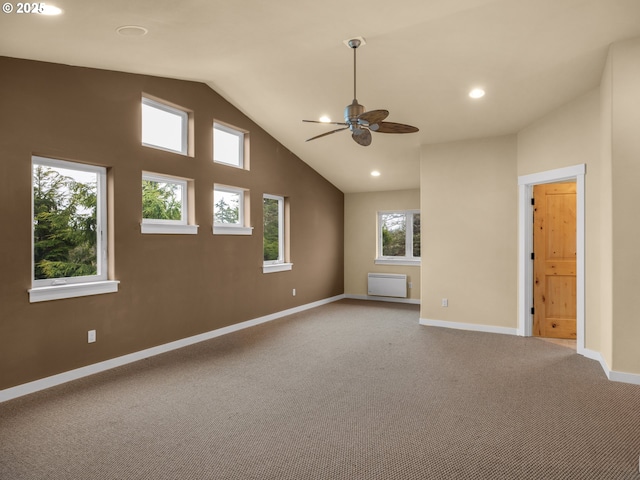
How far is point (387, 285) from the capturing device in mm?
8336

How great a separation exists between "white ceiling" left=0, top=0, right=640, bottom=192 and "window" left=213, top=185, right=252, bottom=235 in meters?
1.18

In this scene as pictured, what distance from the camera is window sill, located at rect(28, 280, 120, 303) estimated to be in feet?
11.7

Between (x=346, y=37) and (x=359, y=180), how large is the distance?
14.6 feet

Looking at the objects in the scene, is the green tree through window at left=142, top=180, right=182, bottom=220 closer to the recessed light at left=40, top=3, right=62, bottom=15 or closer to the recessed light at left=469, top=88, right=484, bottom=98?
the recessed light at left=40, top=3, right=62, bottom=15

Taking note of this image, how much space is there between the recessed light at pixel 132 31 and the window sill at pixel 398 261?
6210 millimetres

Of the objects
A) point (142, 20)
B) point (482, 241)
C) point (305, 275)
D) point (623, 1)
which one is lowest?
point (305, 275)

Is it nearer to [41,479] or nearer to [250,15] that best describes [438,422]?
[41,479]

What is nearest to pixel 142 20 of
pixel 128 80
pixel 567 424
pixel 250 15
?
pixel 250 15

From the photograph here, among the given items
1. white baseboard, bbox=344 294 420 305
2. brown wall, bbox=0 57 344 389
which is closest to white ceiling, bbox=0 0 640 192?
brown wall, bbox=0 57 344 389

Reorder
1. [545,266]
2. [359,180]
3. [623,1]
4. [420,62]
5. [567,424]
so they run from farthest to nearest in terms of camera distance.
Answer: [359,180] < [545,266] < [420,62] < [623,1] < [567,424]

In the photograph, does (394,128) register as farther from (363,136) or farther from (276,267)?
(276,267)

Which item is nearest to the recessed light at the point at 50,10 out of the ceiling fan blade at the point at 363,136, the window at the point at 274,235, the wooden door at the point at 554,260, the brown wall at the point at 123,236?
the brown wall at the point at 123,236

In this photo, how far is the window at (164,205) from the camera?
4.65 metres

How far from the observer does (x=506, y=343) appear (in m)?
5.20
